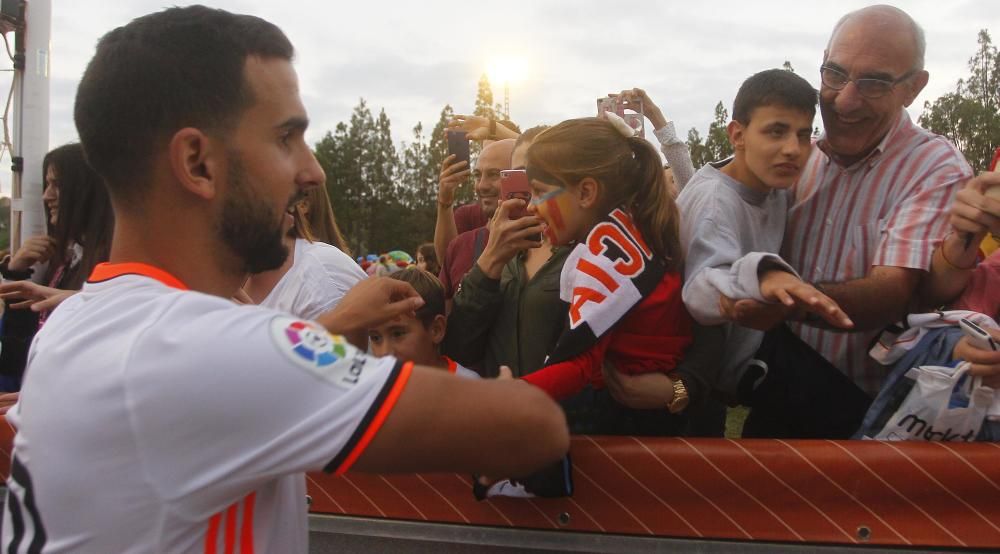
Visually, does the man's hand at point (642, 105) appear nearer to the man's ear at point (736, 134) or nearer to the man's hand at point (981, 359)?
the man's ear at point (736, 134)

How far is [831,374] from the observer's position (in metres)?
2.18

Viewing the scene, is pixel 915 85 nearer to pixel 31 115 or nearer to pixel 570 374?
pixel 570 374

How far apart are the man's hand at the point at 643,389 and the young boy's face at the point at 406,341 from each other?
0.75 meters

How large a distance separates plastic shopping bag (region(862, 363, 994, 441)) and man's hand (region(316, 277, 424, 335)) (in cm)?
129

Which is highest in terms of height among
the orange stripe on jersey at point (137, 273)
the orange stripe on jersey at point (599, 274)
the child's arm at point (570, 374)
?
the orange stripe on jersey at point (137, 273)

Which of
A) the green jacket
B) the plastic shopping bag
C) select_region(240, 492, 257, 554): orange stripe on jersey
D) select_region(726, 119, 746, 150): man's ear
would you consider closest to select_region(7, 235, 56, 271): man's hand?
the green jacket

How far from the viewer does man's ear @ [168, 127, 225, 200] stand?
4.08 ft

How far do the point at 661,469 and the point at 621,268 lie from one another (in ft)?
2.02

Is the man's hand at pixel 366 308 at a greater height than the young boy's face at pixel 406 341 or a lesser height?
greater

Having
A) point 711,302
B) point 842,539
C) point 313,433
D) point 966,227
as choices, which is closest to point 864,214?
point 966,227

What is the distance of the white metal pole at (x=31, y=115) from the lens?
15.9ft

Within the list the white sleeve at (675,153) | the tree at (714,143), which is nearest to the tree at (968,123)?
the tree at (714,143)

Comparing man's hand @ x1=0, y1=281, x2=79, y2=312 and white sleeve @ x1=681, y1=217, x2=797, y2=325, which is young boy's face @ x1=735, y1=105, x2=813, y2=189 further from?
man's hand @ x1=0, y1=281, x2=79, y2=312

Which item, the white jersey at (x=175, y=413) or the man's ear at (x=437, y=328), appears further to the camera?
the man's ear at (x=437, y=328)
